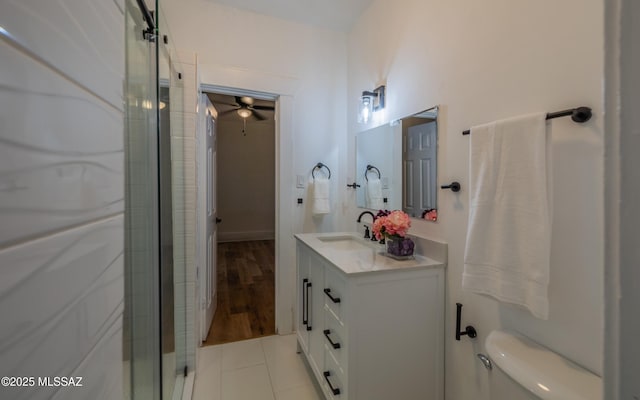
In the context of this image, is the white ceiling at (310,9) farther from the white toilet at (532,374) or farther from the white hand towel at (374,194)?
the white toilet at (532,374)

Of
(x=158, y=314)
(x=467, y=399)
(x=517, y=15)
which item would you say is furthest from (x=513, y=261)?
(x=158, y=314)

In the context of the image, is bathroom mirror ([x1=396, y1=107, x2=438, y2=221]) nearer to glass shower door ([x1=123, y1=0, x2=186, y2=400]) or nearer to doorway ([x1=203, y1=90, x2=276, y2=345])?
glass shower door ([x1=123, y1=0, x2=186, y2=400])

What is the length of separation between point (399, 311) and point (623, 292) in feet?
3.75

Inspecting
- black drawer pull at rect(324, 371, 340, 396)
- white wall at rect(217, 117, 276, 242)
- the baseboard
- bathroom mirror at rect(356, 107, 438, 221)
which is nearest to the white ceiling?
bathroom mirror at rect(356, 107, 438, 221)

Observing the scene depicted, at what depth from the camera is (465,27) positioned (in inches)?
50.9

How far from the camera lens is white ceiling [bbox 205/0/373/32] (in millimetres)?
2088

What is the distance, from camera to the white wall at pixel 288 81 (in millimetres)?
2107

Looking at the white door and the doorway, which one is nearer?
the white door

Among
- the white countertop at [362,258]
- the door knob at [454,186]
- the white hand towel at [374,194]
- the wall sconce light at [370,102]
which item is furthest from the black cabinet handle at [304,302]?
the wall sconce light at [370,102]

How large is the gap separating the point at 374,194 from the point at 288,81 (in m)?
1.16

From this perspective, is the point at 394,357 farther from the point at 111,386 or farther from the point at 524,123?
the point at 111,386

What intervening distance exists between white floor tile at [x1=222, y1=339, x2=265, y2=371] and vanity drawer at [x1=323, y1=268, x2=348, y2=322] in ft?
2.96

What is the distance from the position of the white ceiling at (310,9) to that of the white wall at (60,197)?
80.2 inches

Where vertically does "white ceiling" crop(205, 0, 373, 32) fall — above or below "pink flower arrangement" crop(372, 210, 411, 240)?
above
